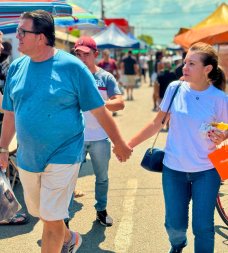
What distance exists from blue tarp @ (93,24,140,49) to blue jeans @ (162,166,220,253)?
16.4m

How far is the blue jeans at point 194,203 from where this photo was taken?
334 cm

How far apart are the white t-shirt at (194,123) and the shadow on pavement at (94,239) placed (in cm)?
131

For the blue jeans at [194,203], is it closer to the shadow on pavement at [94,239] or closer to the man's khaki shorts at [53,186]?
the man's khaki shorts at [53,186]

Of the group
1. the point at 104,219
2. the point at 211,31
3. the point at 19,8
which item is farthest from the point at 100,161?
the point at 211,31

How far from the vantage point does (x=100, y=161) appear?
4660 mm

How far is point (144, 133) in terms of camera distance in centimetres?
362

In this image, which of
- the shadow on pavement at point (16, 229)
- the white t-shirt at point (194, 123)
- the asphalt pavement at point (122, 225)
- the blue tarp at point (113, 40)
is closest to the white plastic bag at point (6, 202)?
the asphalt pavement at point (122, 225)

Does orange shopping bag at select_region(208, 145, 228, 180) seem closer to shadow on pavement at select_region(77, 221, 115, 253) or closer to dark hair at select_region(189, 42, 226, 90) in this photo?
dark hair at select_region(189, 42, 226, 90)

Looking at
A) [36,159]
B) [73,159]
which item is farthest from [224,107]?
[36,159]

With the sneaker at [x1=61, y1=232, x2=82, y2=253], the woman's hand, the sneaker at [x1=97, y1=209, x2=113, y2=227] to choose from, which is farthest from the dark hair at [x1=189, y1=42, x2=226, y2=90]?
the sneaker at [x1=97, y1=209, x2=113, y2=227]

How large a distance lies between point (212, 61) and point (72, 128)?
1086 mm

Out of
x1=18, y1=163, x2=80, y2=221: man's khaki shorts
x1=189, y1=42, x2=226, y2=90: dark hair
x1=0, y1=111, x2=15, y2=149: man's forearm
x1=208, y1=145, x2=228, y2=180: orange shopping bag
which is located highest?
x1=189, y1=42, x2=226, y2=90: dark hair

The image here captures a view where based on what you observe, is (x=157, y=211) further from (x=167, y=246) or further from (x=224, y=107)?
(x=224, y=107)

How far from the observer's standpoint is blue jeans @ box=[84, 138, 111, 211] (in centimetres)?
463
